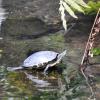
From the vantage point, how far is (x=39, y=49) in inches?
244

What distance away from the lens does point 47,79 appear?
4.78 metres

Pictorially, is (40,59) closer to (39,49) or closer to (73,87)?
Result: (73,87)

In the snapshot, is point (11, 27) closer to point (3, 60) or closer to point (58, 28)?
point (58, 28)

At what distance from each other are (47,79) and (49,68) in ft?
1.17

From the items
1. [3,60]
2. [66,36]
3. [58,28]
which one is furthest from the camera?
[58,28]

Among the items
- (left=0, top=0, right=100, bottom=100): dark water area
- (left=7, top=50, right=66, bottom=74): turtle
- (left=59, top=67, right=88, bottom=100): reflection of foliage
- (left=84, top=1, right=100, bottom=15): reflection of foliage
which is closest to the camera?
(left=59, top=67, right=88, bottom=100): reflection of foliage

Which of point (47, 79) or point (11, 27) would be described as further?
point (11, 27)

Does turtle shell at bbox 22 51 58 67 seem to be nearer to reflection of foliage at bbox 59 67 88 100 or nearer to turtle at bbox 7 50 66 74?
turtle at bbox 7 50 66 74

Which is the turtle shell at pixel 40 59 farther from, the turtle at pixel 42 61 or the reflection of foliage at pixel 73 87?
the reflection of foliage at pixel 73 87

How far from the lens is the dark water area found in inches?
171

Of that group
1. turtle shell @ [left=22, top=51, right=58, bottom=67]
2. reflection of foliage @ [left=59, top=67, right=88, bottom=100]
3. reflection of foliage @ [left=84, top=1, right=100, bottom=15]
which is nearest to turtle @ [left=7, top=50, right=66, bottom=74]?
turtle shell @ [left=22, top=51, right=58, bottom=67]

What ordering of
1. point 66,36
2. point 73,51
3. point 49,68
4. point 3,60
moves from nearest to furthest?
point 49,68 → point 3,60 → point 73,51 → point 66,36

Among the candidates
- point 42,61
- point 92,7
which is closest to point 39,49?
point 42,61

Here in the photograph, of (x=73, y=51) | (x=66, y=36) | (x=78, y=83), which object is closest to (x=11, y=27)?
(x=66, y=36)
